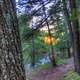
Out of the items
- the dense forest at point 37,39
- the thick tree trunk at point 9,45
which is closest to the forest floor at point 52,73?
the dense forest at point 37,39

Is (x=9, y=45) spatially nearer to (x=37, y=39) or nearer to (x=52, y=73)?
(x=52, y=73)

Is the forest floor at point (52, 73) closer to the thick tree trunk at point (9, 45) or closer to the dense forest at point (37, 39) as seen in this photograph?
the dense forest at point (37, 39)

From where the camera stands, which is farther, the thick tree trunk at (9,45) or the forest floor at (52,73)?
the forest floor at (52,73)

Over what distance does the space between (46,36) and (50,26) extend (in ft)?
3.16

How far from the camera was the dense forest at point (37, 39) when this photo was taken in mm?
1795

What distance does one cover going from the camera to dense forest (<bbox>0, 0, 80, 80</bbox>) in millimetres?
1795

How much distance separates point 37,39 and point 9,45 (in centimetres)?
1601

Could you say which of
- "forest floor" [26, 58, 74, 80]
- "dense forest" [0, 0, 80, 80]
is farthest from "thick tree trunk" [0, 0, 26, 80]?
"forest floor" [26, 58, 74, 80]

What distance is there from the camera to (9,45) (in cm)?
180

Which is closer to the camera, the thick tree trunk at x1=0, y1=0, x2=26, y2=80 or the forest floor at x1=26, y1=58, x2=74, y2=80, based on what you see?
the thick tree trunk at x1=0, y1=0, x2=26, y2=80

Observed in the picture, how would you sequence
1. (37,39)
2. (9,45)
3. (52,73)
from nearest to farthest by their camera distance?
(9,45) → (52,73) → (37,39)

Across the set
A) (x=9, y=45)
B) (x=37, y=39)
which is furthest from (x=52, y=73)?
(x=9, y=45)

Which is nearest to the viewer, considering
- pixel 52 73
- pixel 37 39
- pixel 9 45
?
pixel 9 45

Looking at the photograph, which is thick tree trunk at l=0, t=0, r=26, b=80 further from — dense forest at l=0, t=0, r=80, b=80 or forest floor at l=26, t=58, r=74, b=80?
forest floor at l=26, t=58, r=74, b=80
